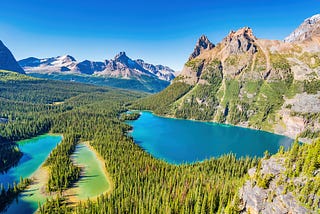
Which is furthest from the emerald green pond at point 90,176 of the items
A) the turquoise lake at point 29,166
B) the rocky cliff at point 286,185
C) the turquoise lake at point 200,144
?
the rocky cliff at point 286,185

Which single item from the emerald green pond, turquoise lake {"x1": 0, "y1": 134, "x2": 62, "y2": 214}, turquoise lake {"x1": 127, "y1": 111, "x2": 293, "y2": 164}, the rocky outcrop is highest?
the rocky outcrop

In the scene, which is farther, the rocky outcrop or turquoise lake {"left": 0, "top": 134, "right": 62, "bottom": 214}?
turquoise lake {"left": 0, "top": 134, "right": 62, "bottom": 214}

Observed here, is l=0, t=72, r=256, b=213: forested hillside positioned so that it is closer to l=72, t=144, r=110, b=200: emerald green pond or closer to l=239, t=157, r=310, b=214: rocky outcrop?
l=72, t=144, r=110, b=200: emerald green pond

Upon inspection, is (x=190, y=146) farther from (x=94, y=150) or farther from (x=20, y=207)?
(x=20, y=207)

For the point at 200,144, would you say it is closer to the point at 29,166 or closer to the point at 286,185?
the point at 29,166

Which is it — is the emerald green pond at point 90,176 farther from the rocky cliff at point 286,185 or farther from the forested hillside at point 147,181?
the rocky cliff at point 286,185

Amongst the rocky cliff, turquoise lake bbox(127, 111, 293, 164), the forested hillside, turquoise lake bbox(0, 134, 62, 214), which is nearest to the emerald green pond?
the forested hillside
